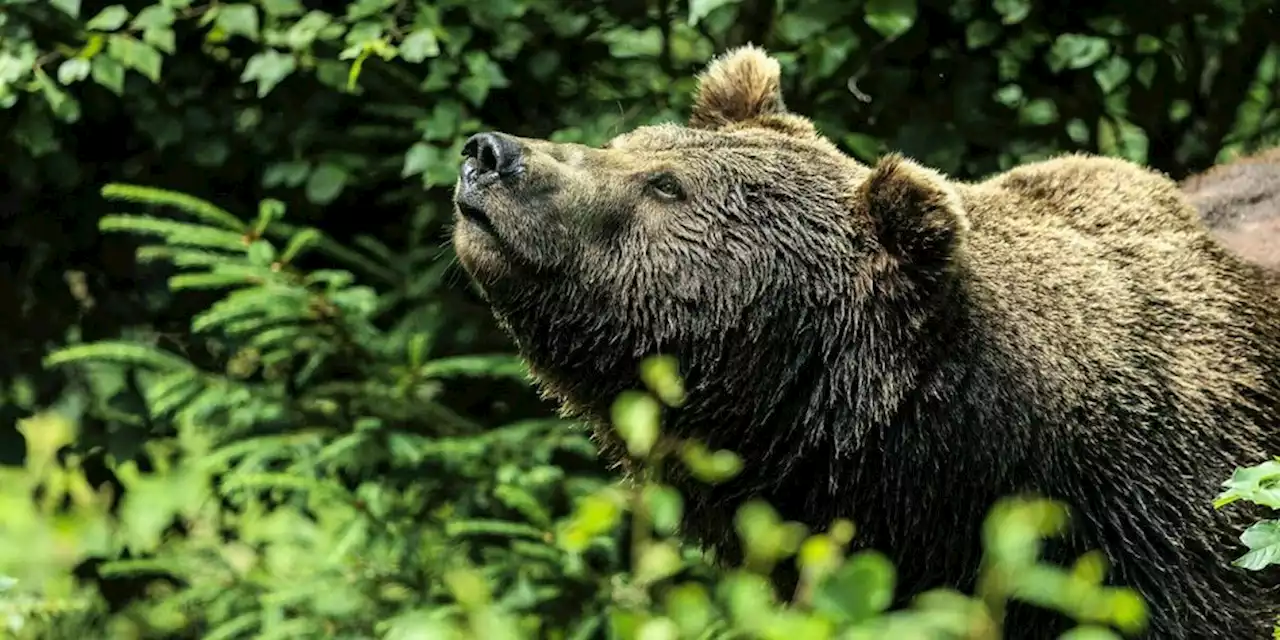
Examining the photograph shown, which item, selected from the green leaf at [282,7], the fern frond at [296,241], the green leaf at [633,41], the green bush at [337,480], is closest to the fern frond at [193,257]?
the green bush at [337,480]

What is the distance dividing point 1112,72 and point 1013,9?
13.4 inches

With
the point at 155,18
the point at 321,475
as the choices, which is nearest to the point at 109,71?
the point at 155,18

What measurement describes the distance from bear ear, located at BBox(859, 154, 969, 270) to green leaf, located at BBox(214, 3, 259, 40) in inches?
88.8

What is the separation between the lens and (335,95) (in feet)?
17.6

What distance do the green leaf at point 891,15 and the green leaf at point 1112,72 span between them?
0.62 metres

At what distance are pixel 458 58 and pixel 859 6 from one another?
122cm

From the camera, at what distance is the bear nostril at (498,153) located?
3426 mm

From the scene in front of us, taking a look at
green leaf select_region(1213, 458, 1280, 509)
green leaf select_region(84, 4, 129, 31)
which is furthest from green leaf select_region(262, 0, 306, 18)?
green leaf select_region(1213, 458, 1280, 509)

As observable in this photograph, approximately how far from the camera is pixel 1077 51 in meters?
4.89

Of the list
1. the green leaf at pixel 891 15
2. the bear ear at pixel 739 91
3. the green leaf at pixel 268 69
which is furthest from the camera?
the green leaf at pixel 268 69

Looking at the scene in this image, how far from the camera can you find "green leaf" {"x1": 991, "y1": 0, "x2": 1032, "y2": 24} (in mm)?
4863

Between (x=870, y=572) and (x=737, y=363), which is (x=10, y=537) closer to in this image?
(x=737, y=363)

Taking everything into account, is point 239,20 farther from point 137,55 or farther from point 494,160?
point 494,160

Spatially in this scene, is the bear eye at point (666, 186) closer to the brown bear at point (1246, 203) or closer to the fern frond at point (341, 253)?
the brown bear at point (1246, 203)
